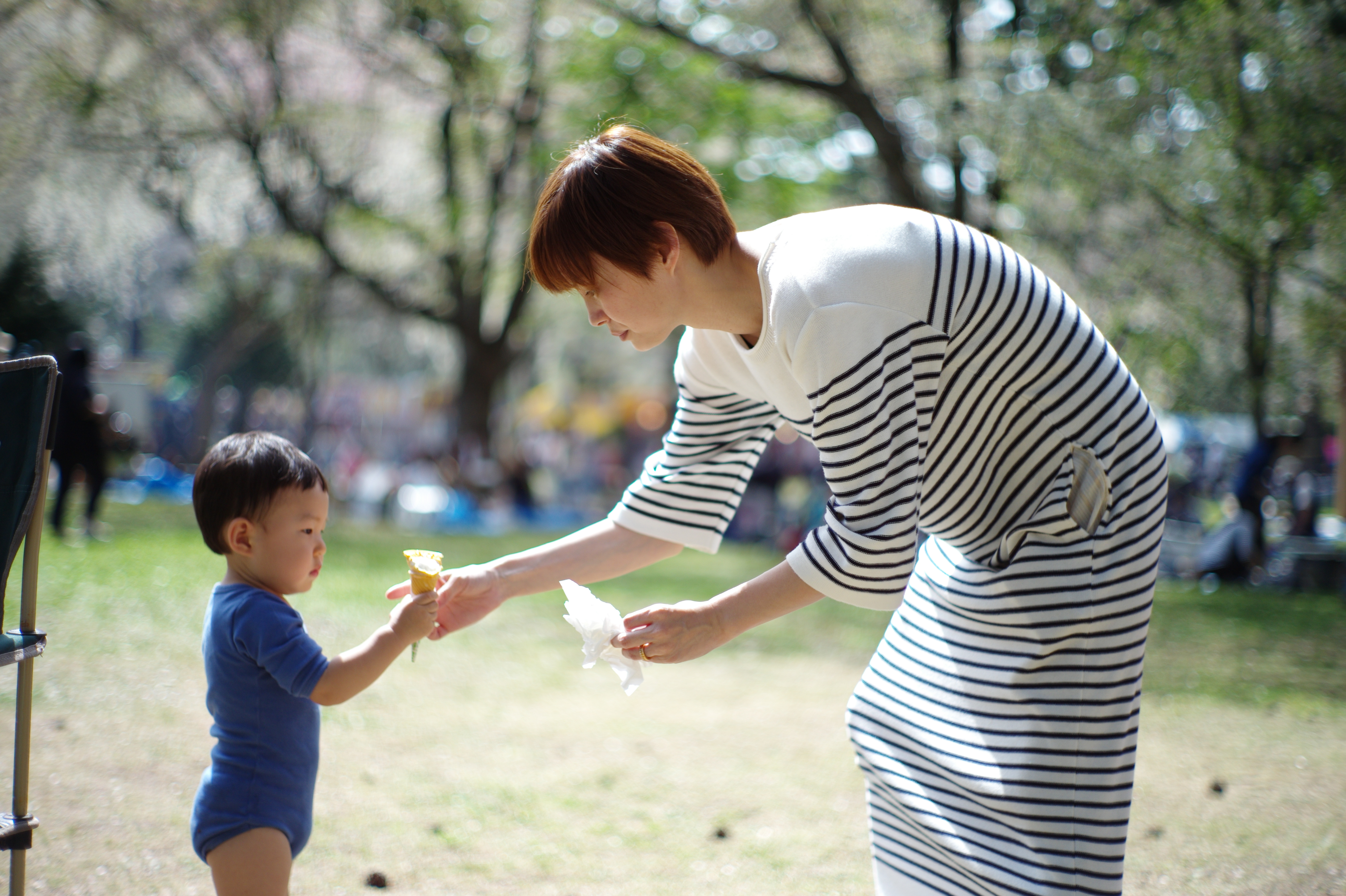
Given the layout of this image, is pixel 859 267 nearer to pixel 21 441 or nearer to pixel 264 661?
pixel 264 661

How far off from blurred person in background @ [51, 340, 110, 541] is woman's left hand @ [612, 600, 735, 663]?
9039 mm

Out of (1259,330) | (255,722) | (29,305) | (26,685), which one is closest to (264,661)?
(255,722)

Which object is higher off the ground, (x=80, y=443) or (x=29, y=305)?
(x=29, y=305)

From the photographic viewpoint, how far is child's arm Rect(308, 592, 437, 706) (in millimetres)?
2033

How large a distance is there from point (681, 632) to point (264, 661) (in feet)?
3.00

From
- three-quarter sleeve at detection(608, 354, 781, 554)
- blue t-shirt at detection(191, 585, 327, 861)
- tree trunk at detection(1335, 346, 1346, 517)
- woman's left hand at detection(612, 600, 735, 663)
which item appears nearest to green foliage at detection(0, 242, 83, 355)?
blue t-shirt at detection(191, 585, 327, 861)

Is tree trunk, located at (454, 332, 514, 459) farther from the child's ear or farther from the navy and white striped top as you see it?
the navy and white striped top

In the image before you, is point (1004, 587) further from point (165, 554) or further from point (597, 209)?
point (165, 554)

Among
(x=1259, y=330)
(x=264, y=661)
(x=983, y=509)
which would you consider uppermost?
(x=1259, y=330)

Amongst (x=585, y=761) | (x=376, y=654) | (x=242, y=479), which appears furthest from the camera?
(x=585, y=761)

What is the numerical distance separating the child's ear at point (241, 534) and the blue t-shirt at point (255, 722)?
0.08 metres

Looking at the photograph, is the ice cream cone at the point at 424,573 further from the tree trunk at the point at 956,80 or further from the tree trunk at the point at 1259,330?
the tree trunk at the point at 956,80

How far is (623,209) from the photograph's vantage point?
1747mm

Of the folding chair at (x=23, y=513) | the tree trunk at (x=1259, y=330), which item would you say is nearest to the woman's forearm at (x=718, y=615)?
the folding chair at (x=23, y=513)
